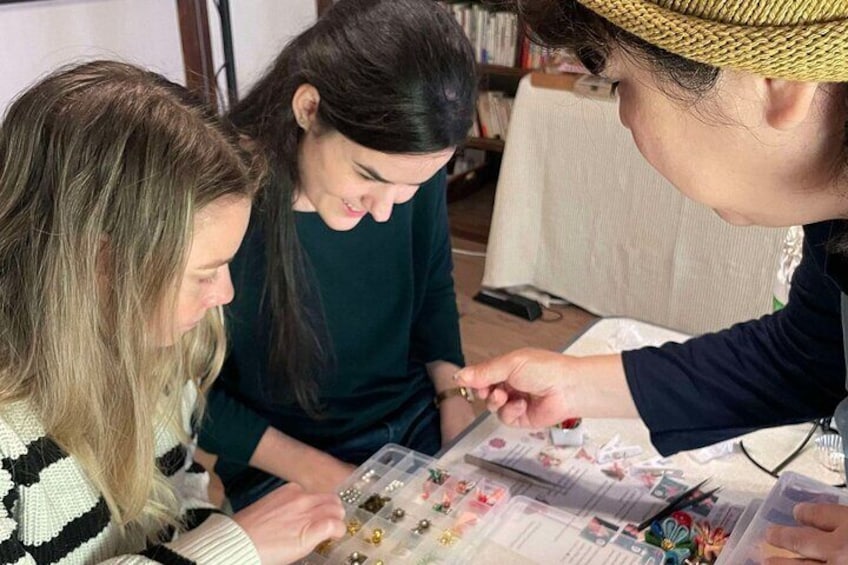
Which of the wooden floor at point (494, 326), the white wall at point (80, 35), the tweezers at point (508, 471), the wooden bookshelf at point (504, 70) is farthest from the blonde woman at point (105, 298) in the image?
the wooden bookshelf at point (504, 70)

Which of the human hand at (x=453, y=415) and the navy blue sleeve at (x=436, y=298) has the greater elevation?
the navy blue sleeve at (x=436, y=298)

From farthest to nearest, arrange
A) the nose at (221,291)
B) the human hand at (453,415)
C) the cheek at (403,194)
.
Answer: the human hand at (453,415) → the cheek at (403,194) → the nose at (221,291)

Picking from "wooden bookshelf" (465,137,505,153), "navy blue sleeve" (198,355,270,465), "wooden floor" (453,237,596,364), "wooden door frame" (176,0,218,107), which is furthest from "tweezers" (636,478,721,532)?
"wooden bookshelf" (465,137,505,153)

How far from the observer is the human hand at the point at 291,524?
0.83m

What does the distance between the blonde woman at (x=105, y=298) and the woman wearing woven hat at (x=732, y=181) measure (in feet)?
1.08

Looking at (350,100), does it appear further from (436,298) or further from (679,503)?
(679,503)

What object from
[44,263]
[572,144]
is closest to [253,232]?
[44,263]

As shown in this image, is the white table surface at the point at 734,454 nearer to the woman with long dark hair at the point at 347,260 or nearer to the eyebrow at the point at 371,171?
the woman with long dark hair at the point at 347,260

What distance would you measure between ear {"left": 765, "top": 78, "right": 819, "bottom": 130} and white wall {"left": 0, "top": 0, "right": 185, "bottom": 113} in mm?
1639

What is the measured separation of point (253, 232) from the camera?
3.82ft

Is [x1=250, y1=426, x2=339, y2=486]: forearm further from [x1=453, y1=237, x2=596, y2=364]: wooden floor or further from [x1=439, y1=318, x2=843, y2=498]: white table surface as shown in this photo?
[x1=453, y1=237, x2=596, y2=364]: wooden floor

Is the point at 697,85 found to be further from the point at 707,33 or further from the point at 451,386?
the point at 451,386

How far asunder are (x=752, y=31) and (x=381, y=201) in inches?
27.8

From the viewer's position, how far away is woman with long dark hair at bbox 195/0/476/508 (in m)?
1.05
